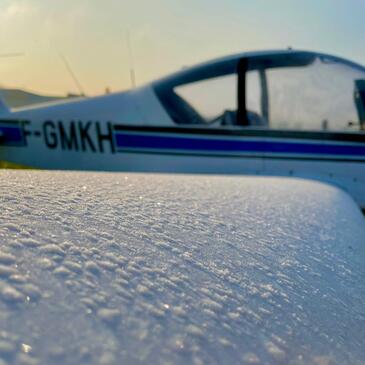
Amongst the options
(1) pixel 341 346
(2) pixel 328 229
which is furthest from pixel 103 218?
(2) pixel 328 229

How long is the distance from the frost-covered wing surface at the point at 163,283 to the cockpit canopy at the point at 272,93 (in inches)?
74.4

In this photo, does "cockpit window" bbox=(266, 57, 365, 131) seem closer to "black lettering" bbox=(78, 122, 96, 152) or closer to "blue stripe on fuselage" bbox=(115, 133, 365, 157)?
"blue stripe on fuselage" bbox=(115, 133, 365, 157)

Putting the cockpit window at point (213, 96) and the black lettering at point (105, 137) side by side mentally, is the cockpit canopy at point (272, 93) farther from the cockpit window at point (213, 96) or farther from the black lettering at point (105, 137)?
the black lettering at point (105, 137)

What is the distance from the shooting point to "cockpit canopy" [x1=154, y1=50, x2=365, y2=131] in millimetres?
2471

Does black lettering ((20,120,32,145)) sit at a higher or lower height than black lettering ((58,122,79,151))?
higher

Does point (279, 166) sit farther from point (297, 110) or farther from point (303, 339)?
point (303, 339)

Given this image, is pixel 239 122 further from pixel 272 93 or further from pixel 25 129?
pixel 25 129

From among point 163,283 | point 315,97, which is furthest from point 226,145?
point 163,283

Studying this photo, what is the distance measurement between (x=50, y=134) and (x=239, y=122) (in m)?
1.42

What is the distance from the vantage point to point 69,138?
9.16ft

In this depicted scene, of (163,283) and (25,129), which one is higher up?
(25,129)

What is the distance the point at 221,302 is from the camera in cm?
39

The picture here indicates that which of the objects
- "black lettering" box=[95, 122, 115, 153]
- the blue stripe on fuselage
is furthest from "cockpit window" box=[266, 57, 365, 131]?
"black lettering" box=[95, 122, 115, 153]

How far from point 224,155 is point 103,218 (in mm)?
2036
